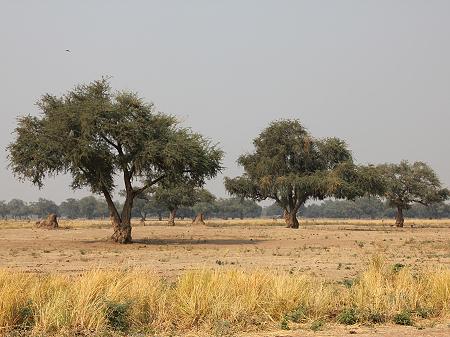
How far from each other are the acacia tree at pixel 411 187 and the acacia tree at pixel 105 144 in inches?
1897

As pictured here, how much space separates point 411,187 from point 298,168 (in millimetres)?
21315

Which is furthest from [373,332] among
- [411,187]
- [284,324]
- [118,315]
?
[411,187]

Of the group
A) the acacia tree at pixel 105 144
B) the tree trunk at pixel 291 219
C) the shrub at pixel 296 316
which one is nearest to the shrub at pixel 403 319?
the shrub at pixel 296 316

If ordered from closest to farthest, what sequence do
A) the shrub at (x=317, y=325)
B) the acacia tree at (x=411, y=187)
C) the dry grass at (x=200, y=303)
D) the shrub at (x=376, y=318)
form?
the dry grass at (x=200, y=303), the shrub at (x=317, y=325), the shrub at (x=376, y=318), the acacia tree at (x=411, y=187)

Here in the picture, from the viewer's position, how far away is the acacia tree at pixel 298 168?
6519 cm

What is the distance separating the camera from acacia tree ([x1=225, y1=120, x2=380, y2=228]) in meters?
65.2

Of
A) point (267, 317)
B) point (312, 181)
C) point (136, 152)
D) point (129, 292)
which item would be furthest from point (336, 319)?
point (312, 181)

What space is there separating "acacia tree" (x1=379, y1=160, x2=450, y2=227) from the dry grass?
69505 mm

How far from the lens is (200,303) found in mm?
11531

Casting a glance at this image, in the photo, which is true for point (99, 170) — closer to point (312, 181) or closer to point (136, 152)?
point (136, 152)

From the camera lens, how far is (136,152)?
1460 inches

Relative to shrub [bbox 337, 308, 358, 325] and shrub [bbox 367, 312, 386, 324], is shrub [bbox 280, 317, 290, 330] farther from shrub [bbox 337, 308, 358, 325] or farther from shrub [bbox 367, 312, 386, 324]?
shrub [bbox 367, 312, 386, 324]

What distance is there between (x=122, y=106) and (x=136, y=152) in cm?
319

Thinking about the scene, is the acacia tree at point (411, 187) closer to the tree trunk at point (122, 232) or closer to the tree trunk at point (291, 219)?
the tree trunk at point (291, 219)
